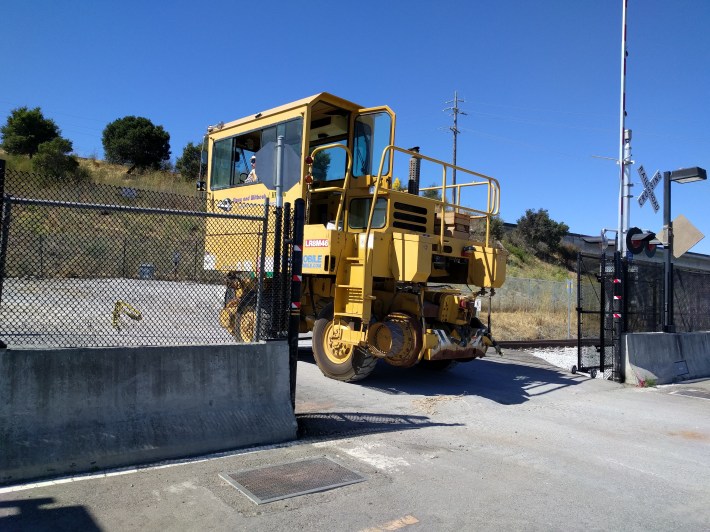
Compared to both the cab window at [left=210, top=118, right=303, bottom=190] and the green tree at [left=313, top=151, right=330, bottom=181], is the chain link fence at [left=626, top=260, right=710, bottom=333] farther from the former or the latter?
the cab window at [left=210, top=118, right=303, bottom=190]

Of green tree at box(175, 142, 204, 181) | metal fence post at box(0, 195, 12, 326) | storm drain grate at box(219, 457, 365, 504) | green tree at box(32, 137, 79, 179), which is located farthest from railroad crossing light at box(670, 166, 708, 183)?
green tree at box(175, 142, 204, 181)

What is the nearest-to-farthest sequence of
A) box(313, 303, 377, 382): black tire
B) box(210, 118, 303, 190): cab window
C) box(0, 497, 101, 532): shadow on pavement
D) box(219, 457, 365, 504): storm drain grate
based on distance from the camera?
box(0, 497, 101, 532): shadow on pavement, box(219, 457, 365, 504): storm drain grate, box(313, 303, 377, 382): black tire, box(210, 118, 303, 190): cab window

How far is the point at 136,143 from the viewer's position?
122ft


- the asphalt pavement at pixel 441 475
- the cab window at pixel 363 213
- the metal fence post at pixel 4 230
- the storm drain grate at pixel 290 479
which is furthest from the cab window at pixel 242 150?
the storm drain grate at pixel 290 479

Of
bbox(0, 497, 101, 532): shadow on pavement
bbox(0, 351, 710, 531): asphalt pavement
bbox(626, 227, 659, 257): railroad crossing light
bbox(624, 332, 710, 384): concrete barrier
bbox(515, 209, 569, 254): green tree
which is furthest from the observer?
bbox(515, 209, 569, 254): green tree

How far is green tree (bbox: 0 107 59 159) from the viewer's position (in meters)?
33.4

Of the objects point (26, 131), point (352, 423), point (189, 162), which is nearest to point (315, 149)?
point (352, 423)

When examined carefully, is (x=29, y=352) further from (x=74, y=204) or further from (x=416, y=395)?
(x=416, y=395)

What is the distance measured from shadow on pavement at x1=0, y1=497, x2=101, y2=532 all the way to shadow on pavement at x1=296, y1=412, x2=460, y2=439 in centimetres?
257

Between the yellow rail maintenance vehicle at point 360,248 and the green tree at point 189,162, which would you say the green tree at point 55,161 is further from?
the yellow rail maintenance vehicle at point 360,248

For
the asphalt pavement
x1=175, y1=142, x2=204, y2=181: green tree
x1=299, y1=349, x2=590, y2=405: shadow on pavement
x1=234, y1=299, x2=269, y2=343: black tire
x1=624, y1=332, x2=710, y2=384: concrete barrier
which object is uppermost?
x1=175, y1=142, x2=204, y2=181: green tree

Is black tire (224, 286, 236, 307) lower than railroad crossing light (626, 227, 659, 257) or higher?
lower

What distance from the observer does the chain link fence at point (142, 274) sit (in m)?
5.85

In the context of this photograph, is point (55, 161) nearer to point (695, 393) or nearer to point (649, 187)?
point (649, 187)
